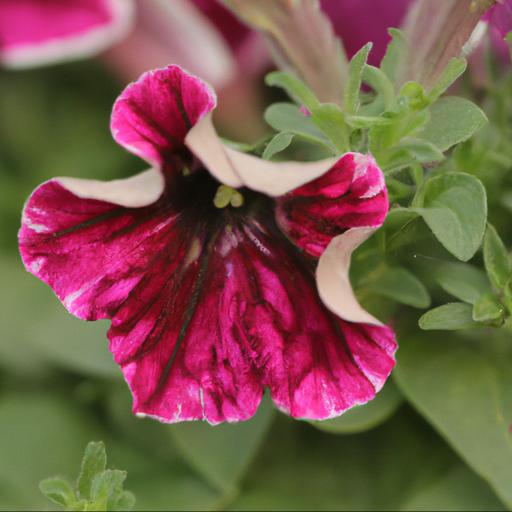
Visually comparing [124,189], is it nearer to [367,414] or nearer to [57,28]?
[367,414]

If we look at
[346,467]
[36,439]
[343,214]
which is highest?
[343,214]

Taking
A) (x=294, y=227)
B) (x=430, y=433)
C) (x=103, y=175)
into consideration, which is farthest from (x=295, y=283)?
(x=103, y=175)

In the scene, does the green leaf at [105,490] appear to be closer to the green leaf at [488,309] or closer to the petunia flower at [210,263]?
the petunia flower at [210,263]

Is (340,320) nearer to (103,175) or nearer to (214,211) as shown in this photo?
(214,211)

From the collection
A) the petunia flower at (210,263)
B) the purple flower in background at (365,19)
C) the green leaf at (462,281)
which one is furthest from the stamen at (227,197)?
the purple flower in background at (365,19)

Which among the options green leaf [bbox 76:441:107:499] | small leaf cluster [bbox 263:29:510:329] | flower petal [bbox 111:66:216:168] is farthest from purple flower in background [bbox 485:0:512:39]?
green leaf [bbox 76:441:107:499]

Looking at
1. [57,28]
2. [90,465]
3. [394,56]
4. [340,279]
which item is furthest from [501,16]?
[57,28]

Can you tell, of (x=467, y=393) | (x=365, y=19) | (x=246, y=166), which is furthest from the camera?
(x=365, y=19)
